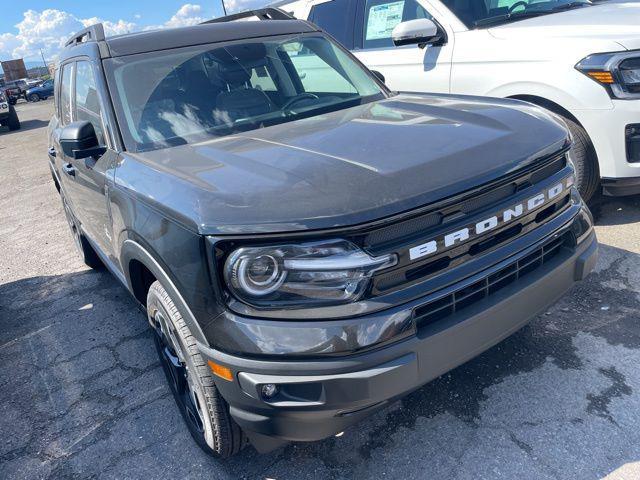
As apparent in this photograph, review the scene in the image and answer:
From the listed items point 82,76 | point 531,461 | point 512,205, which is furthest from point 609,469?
point 82,76

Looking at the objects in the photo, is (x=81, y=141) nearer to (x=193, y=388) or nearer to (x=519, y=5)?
(x=193, y=388)

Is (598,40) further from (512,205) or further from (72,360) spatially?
(72,360)

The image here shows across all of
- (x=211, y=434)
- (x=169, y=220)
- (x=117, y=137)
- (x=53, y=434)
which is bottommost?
(x=53, y=434)

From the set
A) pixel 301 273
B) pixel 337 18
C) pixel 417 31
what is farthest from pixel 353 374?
pixel 337 18

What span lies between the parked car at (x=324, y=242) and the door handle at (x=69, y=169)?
2.27 ft

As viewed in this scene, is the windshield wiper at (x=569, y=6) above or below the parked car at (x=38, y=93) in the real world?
above

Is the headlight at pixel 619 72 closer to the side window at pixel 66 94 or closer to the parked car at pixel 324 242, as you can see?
the parked car at pixel 324 242

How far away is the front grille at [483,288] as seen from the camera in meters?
1.84

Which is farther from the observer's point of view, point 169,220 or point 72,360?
point 72,360

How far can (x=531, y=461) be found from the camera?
2139mm

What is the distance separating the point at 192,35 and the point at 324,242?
210 cm

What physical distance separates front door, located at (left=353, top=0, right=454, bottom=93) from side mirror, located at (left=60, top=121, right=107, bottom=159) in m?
2.87

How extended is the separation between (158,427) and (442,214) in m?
1.79

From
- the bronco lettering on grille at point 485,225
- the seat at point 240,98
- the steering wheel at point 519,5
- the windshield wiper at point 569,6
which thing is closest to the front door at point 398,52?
the steering wheel at point 519,5
